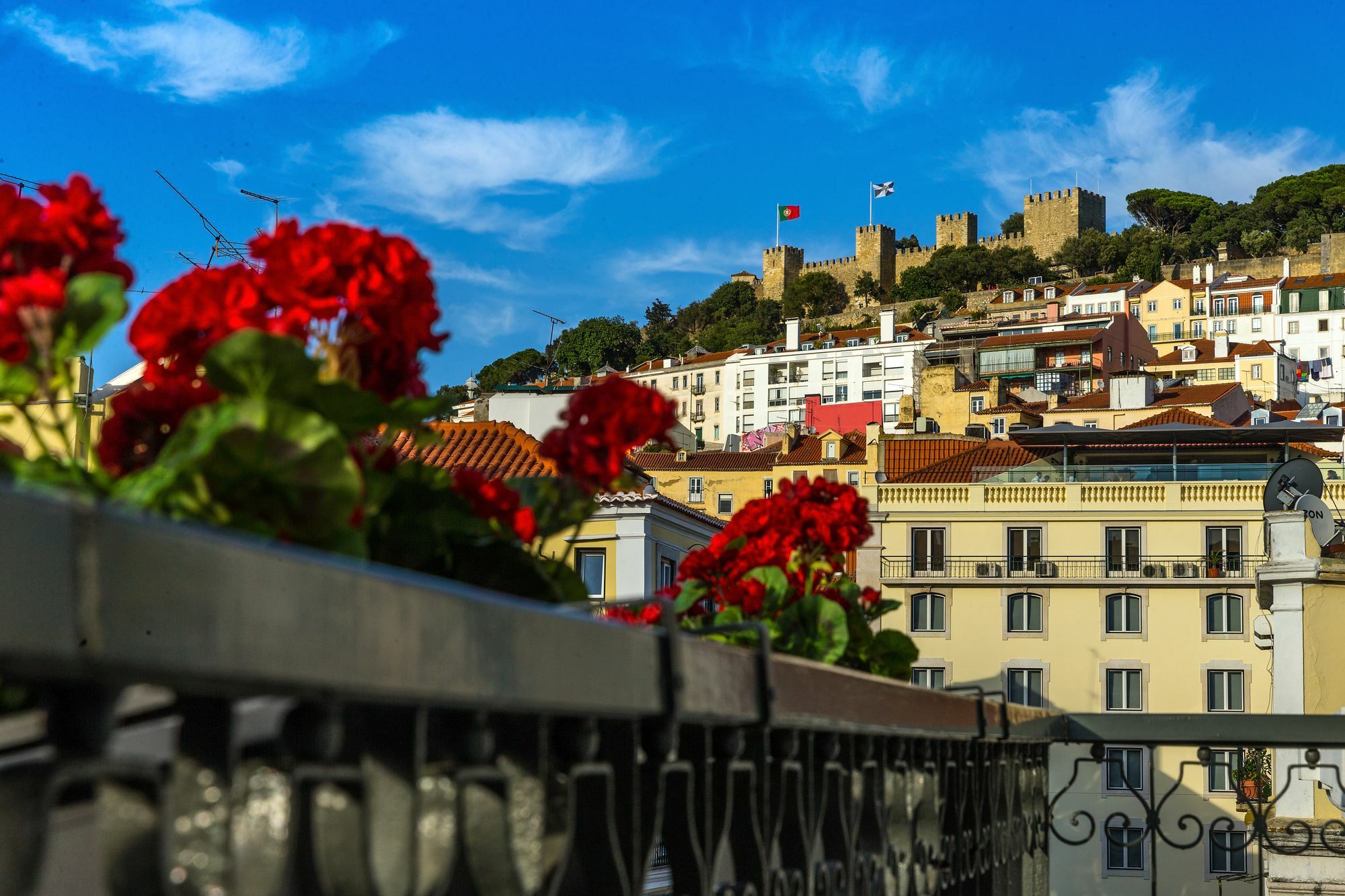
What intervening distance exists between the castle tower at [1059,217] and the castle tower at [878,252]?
38.9ft

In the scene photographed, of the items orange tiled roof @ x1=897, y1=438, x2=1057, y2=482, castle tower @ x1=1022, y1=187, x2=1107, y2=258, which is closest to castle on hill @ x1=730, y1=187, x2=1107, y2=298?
castle tower @ x1=1022, y1=187, x2=1107, y2=258

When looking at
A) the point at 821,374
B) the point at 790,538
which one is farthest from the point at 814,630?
the point at 821,374

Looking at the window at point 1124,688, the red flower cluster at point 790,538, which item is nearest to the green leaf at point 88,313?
the red flower cluster at point 790,538

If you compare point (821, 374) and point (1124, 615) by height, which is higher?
point (821, 374)

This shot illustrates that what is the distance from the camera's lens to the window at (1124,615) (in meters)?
38.6

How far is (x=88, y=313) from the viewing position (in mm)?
1320

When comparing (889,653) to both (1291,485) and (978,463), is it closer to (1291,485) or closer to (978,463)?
(1291,485)

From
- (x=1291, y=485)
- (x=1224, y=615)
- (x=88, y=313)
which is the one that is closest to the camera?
(x=88, y=313)

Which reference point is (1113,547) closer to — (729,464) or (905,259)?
(729,464)

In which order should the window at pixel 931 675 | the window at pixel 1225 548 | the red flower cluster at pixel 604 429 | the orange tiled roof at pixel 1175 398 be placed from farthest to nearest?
the orange tiled roof at pixel 1175 398 < the window at pixel 931 675 < the window at pixel 1225 548 < the red flower cluster at pixel 604 429

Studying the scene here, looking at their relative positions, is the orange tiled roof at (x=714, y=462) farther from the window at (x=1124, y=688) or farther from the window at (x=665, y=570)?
the window at (x=665, y=570)

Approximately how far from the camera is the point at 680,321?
135125 millimetres

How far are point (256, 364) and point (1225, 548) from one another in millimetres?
39728

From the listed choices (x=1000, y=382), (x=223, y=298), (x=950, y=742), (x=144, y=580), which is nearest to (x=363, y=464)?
(x=223, y=298)
